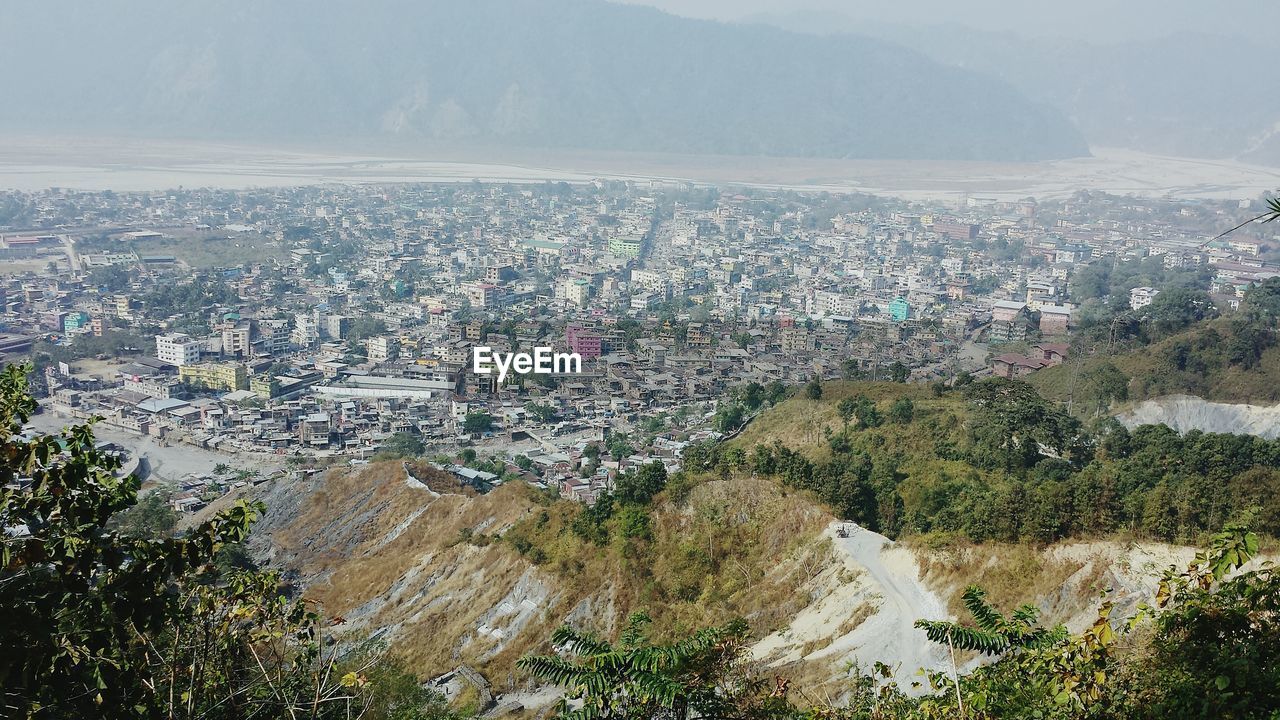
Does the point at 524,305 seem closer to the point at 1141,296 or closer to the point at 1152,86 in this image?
the point at 1141,296

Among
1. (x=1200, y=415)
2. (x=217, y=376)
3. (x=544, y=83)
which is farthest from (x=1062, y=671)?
(x=544, y=83)

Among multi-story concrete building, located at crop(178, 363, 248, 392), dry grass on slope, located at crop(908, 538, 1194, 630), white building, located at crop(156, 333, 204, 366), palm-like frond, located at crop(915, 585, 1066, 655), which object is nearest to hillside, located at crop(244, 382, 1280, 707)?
dry grass on slope, located at crop(908, 538, 1194, 630)

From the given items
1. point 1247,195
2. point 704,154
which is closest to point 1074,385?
point 1247,195

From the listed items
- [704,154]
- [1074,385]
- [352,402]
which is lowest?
[352,402]

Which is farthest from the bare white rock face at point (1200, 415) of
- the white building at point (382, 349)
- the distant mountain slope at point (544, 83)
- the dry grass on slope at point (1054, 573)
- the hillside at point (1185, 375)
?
the distant mountain slope at point (544, 83)

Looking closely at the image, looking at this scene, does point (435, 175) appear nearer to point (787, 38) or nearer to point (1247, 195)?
point (787, 38)

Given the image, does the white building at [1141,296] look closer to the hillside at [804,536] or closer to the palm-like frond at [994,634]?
the hillside at [804,536]
